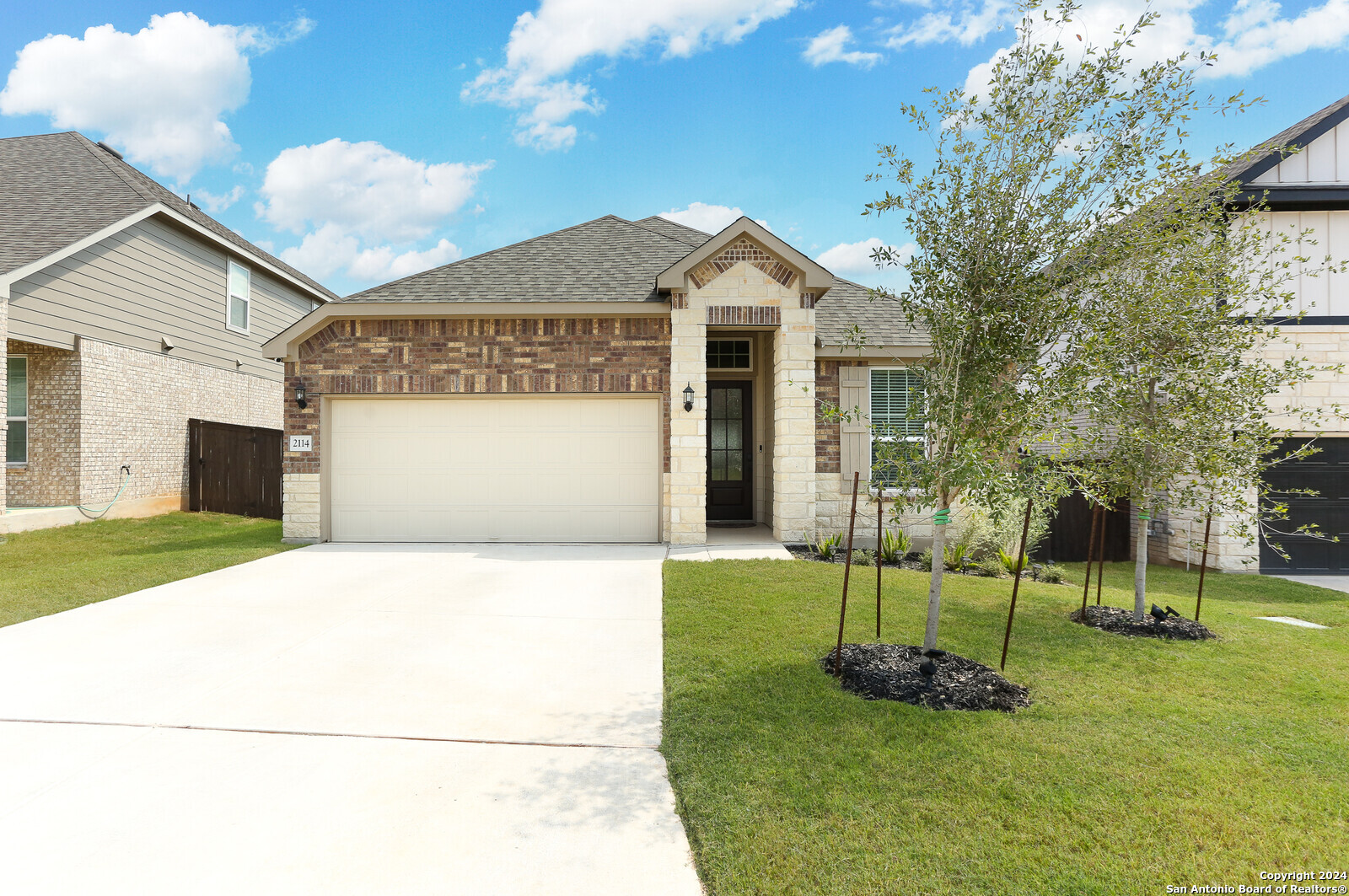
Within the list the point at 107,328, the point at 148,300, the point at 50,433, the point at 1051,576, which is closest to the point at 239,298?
the point at 148,300

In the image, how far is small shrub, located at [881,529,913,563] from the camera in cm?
910

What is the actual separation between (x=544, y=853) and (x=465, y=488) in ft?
26.6

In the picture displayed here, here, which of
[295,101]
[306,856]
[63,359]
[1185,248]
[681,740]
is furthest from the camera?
[295,101]

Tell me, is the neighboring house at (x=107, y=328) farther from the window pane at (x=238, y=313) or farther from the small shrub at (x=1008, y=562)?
the small shrub at (x=1008, y=562)

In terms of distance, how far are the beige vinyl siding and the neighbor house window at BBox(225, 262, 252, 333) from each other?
0.16 metres

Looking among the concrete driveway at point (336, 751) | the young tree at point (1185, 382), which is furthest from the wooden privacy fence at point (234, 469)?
the young tree at point (1185, 382)

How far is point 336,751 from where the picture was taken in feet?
10.8

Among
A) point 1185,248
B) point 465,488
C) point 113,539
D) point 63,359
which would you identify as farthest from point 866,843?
point 63,359

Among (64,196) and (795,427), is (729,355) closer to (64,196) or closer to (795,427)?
(795,427)

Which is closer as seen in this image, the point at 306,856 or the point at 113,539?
the point at 306,856

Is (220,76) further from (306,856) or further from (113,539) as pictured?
(306,856)

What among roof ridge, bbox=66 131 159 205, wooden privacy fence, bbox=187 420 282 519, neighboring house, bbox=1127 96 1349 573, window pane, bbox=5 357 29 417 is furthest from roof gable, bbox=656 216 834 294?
window pane, bbox=5 357 29 417

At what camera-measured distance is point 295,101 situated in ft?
48.5

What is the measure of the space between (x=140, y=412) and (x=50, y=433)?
4.53 feet
